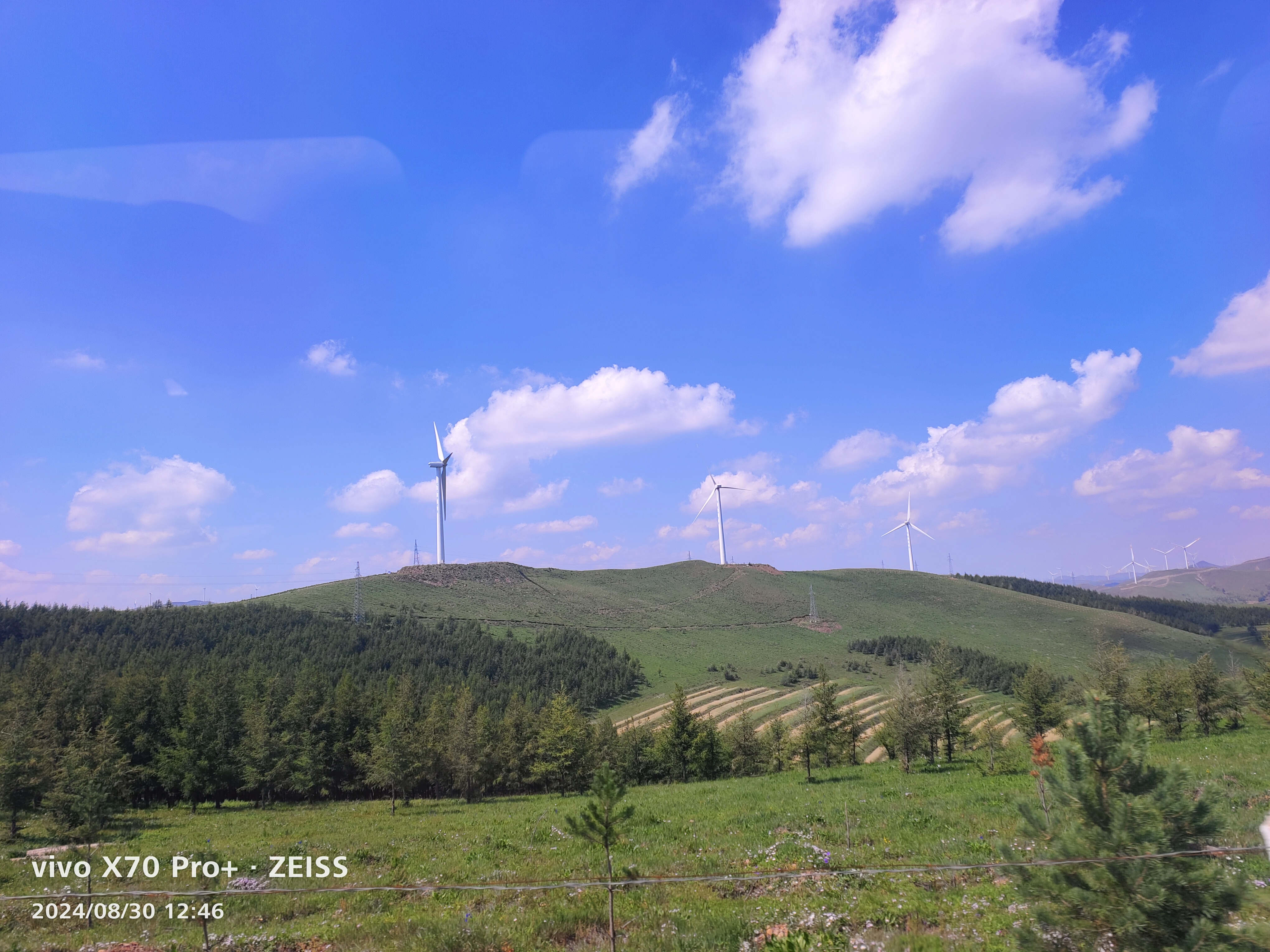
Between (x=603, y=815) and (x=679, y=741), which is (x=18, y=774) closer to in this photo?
(x=603, y=815)

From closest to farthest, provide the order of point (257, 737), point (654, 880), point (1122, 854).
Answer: point (1122, 854) → point (654, 880) → point (257, 737)

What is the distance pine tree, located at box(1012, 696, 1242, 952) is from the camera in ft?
22.7

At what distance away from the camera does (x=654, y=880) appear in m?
9.48

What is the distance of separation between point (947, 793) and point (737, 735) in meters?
42.5

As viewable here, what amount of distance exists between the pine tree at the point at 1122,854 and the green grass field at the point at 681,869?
18.9 inches

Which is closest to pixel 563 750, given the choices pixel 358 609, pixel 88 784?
pixel 88 784

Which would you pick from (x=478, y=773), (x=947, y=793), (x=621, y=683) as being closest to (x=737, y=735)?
(x=478, y=773)

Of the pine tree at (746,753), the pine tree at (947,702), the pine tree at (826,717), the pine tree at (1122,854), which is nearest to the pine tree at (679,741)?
the pine tree at (746,753)

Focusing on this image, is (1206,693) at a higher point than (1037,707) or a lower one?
higher

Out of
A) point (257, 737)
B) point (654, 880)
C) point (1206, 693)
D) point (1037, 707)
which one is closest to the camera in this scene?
point (654, 880)

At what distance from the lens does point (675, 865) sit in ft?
58.1

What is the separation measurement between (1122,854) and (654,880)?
253 inches

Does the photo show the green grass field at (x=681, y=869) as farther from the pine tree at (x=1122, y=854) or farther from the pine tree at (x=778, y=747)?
the pine tree at (x=778, y=747)

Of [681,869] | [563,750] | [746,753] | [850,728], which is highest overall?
[681,869]
